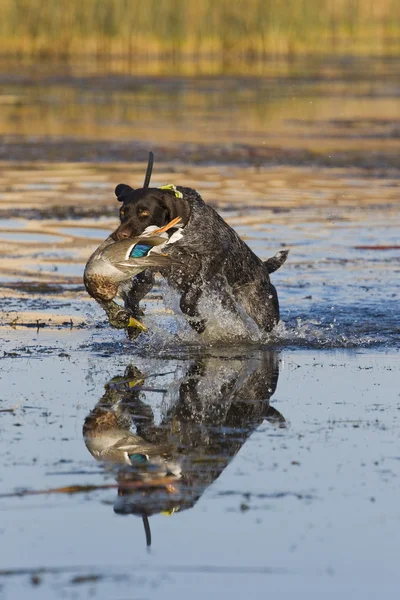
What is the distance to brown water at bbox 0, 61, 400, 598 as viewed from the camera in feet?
15.8

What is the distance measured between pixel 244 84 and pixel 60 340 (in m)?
24.8

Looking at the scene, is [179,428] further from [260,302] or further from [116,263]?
[260,302]

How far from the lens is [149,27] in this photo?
36.5m

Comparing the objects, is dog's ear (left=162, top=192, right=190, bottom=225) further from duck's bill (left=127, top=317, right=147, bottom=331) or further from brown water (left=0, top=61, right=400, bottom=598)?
duck's bill (left=127, top=317, right=147, bottom=331)

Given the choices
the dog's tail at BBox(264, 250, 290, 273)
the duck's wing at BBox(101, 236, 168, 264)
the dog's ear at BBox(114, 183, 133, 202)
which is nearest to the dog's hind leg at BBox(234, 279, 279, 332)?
the dog's tail at BBox(264, 250, 290, 273)

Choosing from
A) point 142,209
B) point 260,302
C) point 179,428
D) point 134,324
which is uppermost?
point 142,209

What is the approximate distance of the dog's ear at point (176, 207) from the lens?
8.89 meters

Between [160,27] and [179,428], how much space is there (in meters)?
31.1

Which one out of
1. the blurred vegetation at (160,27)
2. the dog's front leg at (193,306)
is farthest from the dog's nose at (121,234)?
the blurred vegetation at (160,27)

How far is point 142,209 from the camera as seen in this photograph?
8.59 metres

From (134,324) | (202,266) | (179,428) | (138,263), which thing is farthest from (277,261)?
(179,428)

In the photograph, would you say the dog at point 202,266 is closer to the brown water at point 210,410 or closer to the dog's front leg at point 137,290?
the dog's front leg at point 137,290

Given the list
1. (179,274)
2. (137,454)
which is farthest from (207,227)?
(137,454)

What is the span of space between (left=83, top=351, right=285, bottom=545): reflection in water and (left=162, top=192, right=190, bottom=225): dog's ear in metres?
1.11
